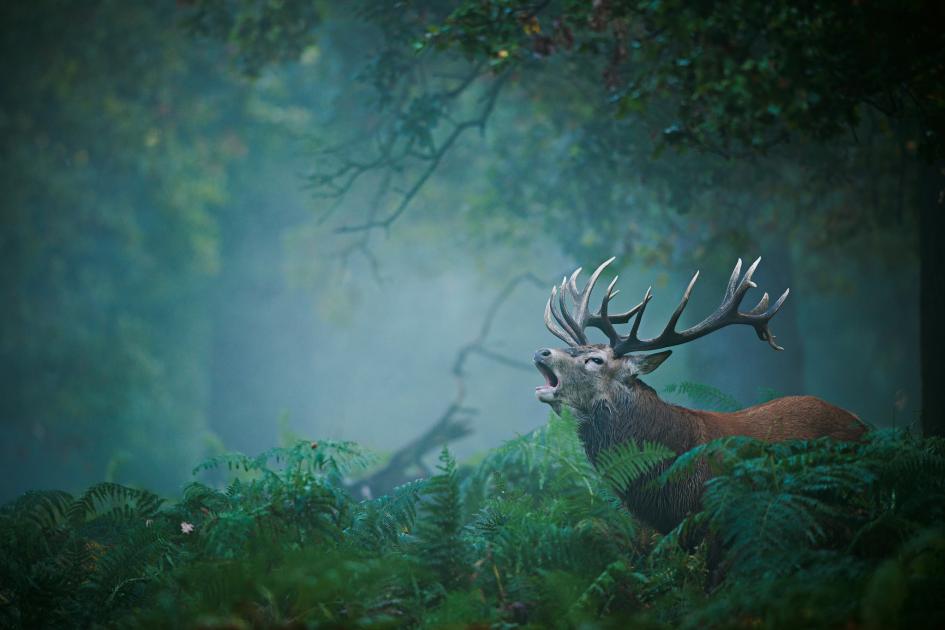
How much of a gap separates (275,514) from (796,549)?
8.86 ft

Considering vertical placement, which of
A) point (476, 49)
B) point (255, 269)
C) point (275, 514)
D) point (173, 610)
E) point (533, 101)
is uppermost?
point (255, 269)

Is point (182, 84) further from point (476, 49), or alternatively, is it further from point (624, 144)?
point (476, 49)

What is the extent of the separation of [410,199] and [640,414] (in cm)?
495

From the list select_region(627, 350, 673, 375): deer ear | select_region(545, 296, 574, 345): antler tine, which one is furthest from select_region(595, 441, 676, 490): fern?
select_region(545, 296, 574, 345): antler tine

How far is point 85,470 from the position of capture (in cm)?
2164

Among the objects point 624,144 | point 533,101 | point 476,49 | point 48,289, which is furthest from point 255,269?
point 476,49

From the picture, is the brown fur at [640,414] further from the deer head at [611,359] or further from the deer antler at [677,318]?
the deer antler at [677,318]

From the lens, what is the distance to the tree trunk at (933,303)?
634 centimetres

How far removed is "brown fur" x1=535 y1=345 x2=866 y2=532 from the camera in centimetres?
565

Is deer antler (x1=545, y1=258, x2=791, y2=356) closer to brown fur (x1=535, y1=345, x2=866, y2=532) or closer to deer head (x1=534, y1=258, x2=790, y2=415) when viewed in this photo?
deer head (x1=534, y1=258, x2=790, y2=415)

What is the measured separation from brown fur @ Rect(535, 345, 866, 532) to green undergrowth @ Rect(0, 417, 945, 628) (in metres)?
0.30

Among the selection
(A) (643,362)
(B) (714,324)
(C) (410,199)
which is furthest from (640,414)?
(C) (410,199)

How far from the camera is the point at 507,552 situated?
4539mm

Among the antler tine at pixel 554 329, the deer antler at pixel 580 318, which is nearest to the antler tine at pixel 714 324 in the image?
the deer antler at pixel 580 318
